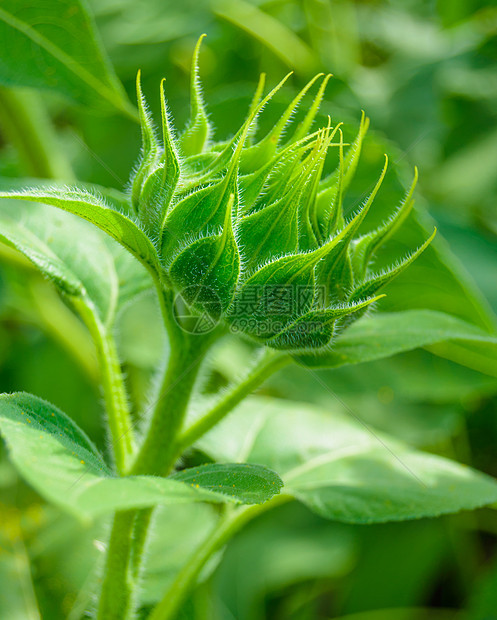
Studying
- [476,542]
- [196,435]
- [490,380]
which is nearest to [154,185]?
[196,435]

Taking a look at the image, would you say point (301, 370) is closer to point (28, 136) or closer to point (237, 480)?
point (28, 136)

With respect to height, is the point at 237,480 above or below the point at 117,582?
above

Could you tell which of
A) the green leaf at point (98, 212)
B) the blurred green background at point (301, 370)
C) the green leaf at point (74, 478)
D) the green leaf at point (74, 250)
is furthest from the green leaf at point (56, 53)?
the green leaf at point (74, 478)

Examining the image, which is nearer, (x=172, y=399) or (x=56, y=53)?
(x=172, y=399)

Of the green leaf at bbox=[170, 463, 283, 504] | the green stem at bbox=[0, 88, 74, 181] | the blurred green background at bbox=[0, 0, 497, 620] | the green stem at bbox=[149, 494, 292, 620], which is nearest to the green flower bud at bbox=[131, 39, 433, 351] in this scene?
the green leaf at bbox=[170, 463, 283, 504]

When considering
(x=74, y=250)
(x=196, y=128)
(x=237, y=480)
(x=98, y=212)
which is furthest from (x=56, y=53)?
(x=237, y=480)

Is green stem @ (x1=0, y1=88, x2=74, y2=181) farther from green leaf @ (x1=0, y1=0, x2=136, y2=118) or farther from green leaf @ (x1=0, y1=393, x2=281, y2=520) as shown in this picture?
green leaf @ (x1=0, y1=393, x2=281, y2=520)

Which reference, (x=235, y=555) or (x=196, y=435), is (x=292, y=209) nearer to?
(x=196, y=435)
